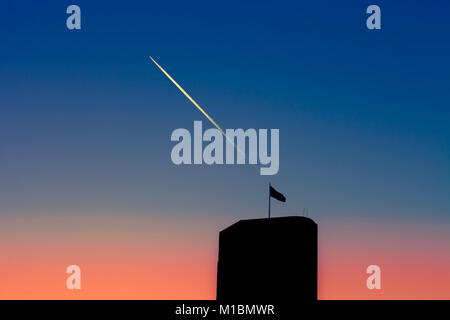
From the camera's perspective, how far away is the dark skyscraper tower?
4206 cm

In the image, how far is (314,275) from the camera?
42031mm

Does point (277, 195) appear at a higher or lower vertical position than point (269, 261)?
higher

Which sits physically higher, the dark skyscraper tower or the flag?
the flag

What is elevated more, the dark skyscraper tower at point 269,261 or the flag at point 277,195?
the flag at point 277,195

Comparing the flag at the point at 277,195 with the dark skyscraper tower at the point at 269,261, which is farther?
the flag at the point at 277,195

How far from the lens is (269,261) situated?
4378 centimetres

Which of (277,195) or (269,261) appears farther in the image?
(277,195)

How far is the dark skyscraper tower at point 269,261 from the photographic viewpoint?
42.1 meters

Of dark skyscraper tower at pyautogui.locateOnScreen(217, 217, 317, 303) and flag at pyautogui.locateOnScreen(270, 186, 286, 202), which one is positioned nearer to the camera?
dark skyscraper tower at pyautogui.locateOnScreen(217, 217, 317, 303)
